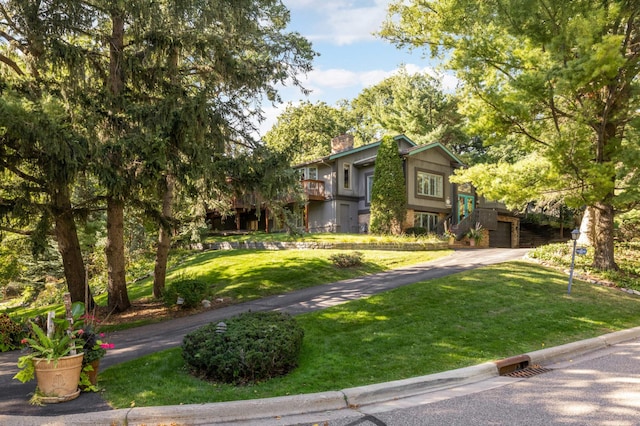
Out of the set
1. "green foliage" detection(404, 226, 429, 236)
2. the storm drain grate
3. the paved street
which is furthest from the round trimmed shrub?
"green foliage" detection(404, 226, 429, 236)

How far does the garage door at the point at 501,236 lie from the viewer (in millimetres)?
29344

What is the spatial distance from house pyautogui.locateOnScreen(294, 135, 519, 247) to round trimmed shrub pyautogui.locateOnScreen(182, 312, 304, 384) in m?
20.4

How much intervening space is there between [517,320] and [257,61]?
404 inches

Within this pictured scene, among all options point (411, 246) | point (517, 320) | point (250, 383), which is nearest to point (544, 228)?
point (411, 246)

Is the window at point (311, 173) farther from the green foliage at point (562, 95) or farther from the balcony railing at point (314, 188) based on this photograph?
the green foliage at point (562, 95)

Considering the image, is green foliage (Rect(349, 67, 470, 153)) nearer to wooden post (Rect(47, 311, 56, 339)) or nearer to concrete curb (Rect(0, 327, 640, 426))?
concrete curb (Rect(0, 327, 640, 426))

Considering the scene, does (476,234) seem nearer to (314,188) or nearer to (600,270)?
(314,188)

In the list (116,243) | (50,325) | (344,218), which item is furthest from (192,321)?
(344,218)

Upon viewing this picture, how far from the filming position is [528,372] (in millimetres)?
6078

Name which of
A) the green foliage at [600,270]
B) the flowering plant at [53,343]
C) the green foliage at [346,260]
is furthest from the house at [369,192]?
the flowering plant at [53,343]

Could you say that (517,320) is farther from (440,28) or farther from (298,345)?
(440,28)

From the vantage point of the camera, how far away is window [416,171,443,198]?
2730 cm

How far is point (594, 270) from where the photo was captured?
13281 mm

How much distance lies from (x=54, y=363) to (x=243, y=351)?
2.20m
